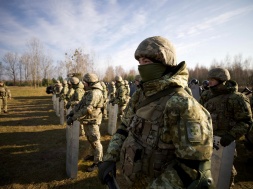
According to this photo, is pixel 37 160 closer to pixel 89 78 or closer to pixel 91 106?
pixel 91 106

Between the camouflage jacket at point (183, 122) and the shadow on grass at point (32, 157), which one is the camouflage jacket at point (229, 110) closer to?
the camouflage jacket at point (183, 122)

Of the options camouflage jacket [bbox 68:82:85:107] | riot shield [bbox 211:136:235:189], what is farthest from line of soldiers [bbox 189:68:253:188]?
camouflage jacket [bbox 68:82:85:107]

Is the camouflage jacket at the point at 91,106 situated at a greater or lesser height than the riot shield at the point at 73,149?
greater

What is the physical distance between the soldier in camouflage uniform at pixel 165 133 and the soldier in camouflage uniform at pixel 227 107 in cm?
240

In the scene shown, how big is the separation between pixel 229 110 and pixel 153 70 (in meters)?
2.87

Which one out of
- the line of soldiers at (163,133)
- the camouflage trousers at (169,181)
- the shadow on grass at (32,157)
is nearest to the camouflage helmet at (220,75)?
the line of soldiers at (163,133)

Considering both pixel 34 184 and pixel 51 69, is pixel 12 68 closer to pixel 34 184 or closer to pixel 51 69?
pixel 51 69

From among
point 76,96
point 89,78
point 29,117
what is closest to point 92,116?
point 89,78

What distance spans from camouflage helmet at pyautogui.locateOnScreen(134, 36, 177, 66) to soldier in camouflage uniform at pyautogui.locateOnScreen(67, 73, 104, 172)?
11.5 feet

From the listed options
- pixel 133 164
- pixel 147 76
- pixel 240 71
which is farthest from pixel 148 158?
pixel 240 71

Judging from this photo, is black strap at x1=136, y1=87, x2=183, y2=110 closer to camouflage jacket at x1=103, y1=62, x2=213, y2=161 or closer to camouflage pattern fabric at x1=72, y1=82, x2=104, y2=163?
camouflage jacket at x1=103, y1=62, x2=213, y2=161

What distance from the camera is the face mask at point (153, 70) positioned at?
5.85 ft

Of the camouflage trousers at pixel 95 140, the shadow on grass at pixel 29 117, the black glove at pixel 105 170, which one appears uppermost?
the black glove at pixel 105 170

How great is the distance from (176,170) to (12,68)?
83.2 metres
